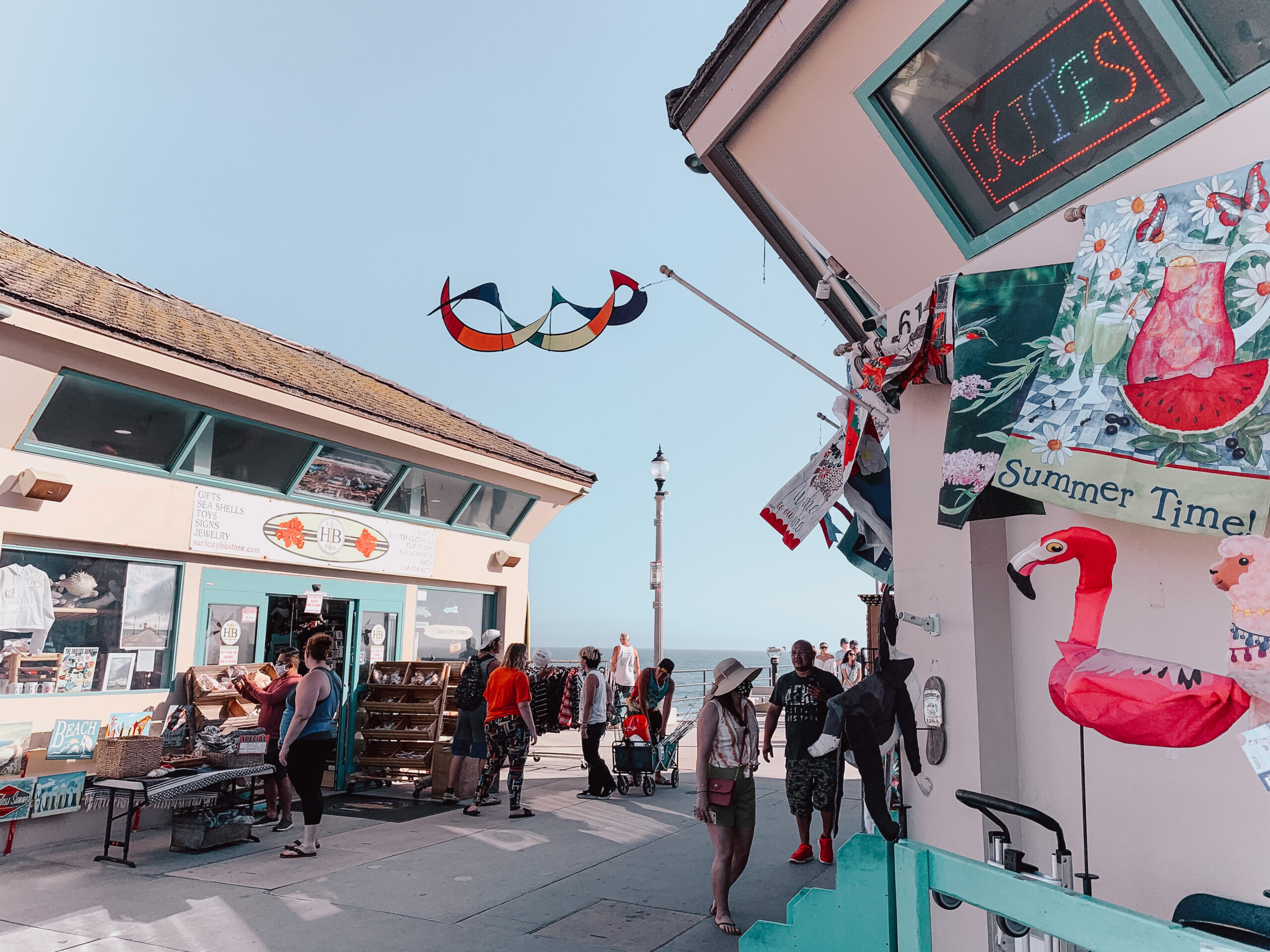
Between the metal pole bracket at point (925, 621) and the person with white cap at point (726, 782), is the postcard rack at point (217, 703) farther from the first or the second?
the metal pole bracket at point (925, 621)

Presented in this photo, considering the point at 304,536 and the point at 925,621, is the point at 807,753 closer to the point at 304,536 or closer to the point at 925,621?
the point at 925,621

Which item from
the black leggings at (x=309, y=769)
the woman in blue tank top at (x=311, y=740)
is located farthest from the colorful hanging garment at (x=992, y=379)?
the black leggings at (x=309, y=769)

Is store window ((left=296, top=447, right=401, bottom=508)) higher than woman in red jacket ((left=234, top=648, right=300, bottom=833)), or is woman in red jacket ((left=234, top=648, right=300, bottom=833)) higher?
store window ((left=296, top=447, right=401, bottom=508))

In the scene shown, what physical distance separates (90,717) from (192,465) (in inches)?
106

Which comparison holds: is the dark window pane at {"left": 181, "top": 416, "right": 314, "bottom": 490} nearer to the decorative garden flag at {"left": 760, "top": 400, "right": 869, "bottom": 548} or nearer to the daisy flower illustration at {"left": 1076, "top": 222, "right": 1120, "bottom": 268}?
the decorative garden flag at {"left": 760, "top": 400, "right": 869, "bottom": 548}

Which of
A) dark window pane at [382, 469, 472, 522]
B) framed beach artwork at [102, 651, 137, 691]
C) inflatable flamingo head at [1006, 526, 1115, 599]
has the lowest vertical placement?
framed beach artwork at [102, 651, 137, 691]

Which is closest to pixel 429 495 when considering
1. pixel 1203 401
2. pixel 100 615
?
pixel 100 615

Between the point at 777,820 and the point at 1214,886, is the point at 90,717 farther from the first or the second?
the point at 1214,886

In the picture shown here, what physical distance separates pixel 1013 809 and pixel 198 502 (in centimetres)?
864

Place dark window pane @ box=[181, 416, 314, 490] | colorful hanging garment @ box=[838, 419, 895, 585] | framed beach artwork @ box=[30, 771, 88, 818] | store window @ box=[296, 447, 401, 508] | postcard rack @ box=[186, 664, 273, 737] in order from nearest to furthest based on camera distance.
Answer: colorful hanging garment @ box=[838, 419, 895, 585] < framed beach artwork @ box=[30, 771, 88, 818] < postcard rack @ box=[186, 664, 273, 737] < dark window pane @ box=[181, 416, 314, 490] < store window @ box=[296, 447, 401, 508]

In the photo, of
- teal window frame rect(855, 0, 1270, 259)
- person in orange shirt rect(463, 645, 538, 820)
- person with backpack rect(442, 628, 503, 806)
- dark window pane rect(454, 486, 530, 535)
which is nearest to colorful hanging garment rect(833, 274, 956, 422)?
teal window frame rect(855, 0, 1270, 259)

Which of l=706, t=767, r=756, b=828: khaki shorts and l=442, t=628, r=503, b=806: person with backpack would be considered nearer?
l=706, t=767, r=756, b=828: khaki shorts

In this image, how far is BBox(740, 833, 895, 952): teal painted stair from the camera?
3.10 m

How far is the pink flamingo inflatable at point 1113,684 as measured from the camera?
291 centimetres
